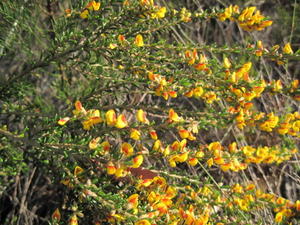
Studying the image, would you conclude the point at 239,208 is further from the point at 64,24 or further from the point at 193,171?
the point at 64,24

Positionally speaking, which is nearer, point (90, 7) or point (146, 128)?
point (146, 128)

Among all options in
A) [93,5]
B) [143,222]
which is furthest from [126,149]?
[93,5]

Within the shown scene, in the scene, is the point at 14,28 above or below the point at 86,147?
above

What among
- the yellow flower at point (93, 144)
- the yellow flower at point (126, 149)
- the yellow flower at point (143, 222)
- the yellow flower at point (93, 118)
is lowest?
the yellow flower at point (143, 222)

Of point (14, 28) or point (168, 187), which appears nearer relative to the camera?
point (168, 187)

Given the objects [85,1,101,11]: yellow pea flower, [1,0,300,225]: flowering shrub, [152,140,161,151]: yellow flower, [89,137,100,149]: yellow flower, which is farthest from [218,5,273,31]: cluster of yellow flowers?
[89,137,100,149]: yellow flower

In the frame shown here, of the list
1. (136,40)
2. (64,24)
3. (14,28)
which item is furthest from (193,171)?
(14,28)

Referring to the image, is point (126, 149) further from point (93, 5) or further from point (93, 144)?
point (93, 5)

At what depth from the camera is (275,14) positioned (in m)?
2.91

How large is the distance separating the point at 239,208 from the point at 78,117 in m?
0.82

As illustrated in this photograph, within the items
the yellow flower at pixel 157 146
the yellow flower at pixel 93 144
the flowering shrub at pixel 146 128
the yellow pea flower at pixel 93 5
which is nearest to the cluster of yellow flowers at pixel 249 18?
the flowering shrub at pixel 146 128

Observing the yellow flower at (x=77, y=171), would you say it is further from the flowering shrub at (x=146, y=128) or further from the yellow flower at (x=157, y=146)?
the yellow flower at (x=157, y=146)

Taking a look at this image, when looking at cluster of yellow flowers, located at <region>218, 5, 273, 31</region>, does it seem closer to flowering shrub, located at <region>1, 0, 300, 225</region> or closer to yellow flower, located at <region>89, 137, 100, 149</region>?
flowering shrub, located at <region>1, 0, 300, 225</region>

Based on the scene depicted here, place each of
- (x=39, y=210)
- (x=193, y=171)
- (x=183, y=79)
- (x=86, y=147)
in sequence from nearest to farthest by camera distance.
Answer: (x=86, y=147) → (x=183, y=79) → (x=193, y=171) → (x=39, y=210)
